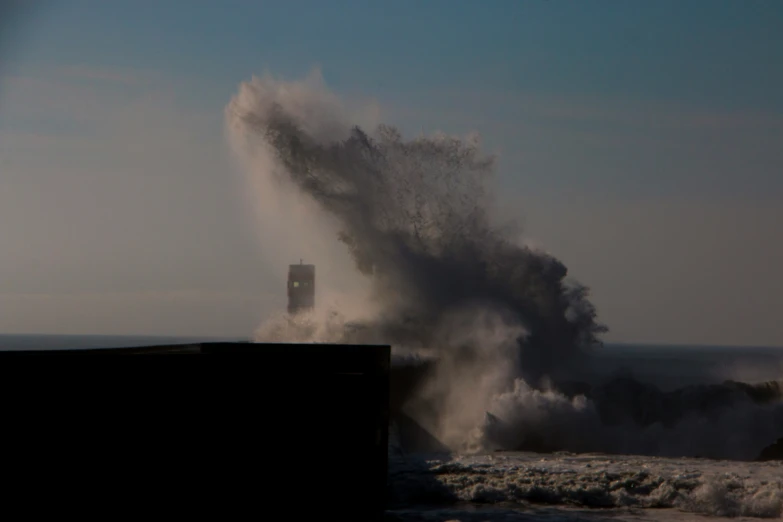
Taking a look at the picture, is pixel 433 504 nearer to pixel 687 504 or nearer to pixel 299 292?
pixel 687 504

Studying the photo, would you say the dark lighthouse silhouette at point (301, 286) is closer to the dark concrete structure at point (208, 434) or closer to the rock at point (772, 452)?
the rock at point (772, 452)

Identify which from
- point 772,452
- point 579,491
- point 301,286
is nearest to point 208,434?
point 579,491

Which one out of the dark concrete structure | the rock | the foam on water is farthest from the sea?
the rock

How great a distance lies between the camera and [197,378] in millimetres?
9297

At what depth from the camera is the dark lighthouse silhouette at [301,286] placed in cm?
4559

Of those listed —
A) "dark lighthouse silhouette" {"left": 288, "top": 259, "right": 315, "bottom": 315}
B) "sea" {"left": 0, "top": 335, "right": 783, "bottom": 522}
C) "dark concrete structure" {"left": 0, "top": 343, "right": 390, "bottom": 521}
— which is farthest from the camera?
"dark lighthouse silhouette" {"left": 288, "top": 259, "right": 315, "bottom": 315}

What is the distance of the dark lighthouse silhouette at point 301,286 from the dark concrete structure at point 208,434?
33.6 m

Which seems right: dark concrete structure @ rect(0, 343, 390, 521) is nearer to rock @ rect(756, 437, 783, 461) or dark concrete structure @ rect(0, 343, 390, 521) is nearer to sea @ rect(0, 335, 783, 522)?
sea @ rect(0, 335, 783, 522)

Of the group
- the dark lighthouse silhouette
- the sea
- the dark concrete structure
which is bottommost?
the sea

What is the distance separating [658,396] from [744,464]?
6.50 metres

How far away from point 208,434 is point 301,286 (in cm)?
3670

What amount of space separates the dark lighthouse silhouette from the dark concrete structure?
3361 cm

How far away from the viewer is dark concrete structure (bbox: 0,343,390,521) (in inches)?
316

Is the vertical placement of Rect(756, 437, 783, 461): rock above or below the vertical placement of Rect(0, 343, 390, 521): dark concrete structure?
below
